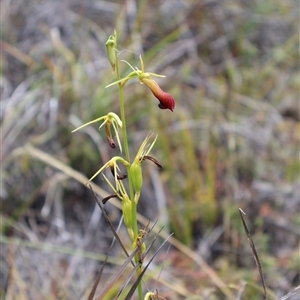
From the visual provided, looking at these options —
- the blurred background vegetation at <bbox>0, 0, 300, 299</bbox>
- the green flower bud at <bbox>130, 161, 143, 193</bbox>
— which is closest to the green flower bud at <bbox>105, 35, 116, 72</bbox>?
the green flower bud at <bbox>130, 161, 143, 193</bbox>

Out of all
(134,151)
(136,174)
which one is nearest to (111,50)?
(136,174)

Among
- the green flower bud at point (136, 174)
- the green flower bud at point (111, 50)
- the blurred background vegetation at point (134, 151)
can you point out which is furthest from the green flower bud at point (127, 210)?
the blurred background vegetation at point (134, 151)

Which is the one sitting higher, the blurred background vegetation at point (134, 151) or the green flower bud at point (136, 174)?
the green flower bud at point (136, 174)

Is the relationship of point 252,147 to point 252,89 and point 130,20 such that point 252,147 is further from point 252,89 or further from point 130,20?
point 130,20

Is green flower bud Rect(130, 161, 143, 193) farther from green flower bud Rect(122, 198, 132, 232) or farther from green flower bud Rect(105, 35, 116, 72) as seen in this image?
green flower bud Rect(105, 35, 116, 72)

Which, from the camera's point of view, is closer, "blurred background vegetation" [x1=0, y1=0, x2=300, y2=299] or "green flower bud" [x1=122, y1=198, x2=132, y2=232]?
"green flower bud" [x1=122, y1=198, x2=132, y2=232]

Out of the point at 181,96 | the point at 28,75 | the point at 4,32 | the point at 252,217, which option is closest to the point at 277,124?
the point at 181,96

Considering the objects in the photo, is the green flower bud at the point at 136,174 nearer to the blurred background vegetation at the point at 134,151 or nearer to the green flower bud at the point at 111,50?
the green flower bud at the point at 111,50

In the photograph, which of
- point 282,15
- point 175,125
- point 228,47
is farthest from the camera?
point 282,15

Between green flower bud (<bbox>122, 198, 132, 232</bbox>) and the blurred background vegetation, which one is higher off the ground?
green flower bud (<bbox>122, 198, 132, 232</bbox>)
